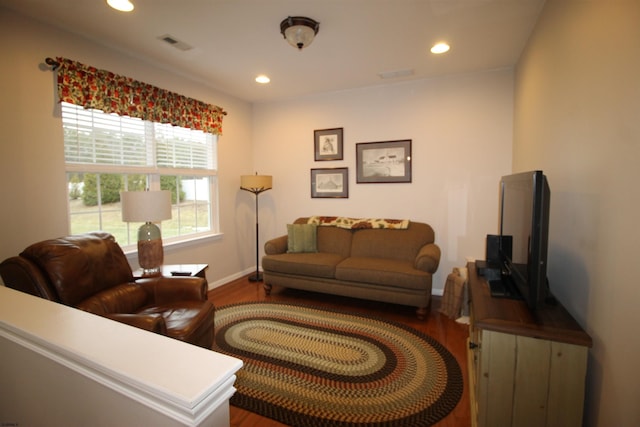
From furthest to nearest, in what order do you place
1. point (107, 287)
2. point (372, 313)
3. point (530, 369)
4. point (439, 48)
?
point (372, 313) < point (439, 48) < point (107, 287) < point (530, 369)

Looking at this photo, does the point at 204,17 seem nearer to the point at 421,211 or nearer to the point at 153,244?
the point at 153,244

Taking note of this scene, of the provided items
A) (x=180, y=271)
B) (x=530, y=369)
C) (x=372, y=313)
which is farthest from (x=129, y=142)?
(x=530, y=369)

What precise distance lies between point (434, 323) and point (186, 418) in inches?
110

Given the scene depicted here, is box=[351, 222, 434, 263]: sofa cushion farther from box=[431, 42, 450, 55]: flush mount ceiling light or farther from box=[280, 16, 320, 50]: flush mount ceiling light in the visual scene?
box=[280, 16, 320, 50]: flush mount ceiling light

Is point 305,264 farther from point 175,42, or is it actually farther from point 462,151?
point 175,42

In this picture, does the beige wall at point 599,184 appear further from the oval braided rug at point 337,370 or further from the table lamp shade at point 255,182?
the table lamp shade at point 255,182

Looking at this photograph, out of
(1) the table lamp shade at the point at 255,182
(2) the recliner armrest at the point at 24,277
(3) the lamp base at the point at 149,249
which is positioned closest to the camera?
(2) the recliner armrest at the point at 24,277

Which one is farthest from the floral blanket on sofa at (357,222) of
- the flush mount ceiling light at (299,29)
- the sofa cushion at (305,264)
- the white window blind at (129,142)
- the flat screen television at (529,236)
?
the flush mount ceiling light at (299,29)

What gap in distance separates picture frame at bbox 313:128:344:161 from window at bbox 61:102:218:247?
53.1 inches

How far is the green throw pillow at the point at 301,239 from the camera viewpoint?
3914mm

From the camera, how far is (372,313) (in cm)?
321

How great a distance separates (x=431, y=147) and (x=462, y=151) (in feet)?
1.13

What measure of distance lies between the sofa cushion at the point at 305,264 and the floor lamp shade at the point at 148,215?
128 cm

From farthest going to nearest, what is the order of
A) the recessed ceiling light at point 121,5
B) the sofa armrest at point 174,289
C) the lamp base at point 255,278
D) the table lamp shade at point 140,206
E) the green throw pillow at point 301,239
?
the lamp base at point 255,278, the green throw pillow at point 301,239, the table lamp shade at point 140,206, the sofa armrest at point 174,289, the recessed ceiling light at point 121,5
